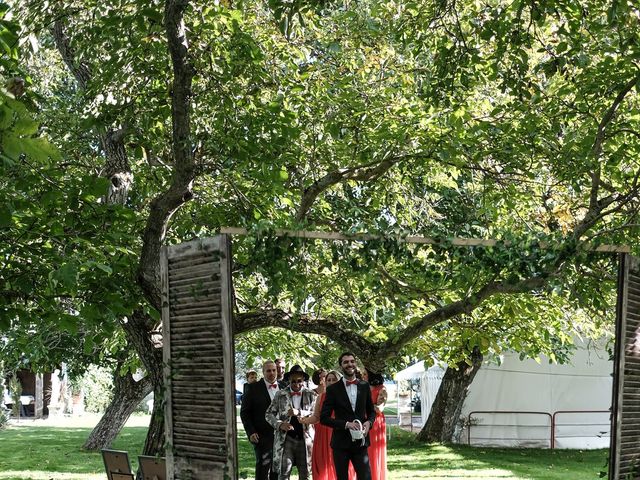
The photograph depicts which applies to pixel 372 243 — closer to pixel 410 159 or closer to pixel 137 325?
pixel 410 159

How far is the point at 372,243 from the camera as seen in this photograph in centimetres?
881

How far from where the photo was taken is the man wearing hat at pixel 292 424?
1190 centimetres

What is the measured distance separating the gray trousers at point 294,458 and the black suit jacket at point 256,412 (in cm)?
34

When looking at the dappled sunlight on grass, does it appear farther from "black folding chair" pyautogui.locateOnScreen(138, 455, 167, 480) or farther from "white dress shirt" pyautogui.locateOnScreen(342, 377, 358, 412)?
"black folding chair" pyautogui.locateOnScreen(138, 455, 167, 480)

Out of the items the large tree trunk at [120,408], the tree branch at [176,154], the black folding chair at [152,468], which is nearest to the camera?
the black folding chair at [152,468]

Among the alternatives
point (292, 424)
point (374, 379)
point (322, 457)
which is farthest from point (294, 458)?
point (374, 379)

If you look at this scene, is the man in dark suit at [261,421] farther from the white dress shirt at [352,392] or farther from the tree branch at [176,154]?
the tree branch at [176,154]

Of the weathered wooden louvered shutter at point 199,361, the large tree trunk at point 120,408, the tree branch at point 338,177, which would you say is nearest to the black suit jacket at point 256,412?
the tree branch at point 338,177

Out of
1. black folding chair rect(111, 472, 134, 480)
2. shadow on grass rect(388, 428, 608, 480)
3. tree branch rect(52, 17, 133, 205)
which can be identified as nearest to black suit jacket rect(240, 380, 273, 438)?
black folding chair rect(111, 472, 134, 480)

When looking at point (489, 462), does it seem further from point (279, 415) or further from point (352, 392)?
point (352, 392)

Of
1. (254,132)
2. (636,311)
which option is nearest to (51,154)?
(636,311)

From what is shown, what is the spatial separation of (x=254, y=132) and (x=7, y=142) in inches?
290

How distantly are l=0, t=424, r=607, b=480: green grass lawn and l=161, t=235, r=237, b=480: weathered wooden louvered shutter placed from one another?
8.67 m

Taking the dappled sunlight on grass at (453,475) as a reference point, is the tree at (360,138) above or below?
above
